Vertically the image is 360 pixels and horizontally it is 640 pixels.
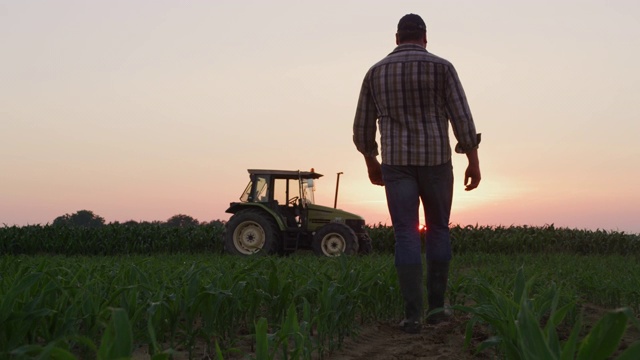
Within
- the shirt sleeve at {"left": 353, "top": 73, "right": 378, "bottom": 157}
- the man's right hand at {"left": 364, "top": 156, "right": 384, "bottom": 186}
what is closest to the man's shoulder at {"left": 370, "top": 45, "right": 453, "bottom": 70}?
the shirt sleeve at {"left": 353, "top": 73, "right": 378, "bottom": 157}

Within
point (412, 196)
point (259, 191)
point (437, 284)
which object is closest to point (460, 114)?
point (412, 196)

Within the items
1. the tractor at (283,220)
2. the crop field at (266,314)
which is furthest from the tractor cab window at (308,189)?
the crop field at (266,314)

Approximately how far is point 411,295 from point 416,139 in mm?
1003

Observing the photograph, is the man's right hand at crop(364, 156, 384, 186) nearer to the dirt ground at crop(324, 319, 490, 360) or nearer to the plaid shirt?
the plaid shirt

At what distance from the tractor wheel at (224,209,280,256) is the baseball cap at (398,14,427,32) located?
7970 millimetres

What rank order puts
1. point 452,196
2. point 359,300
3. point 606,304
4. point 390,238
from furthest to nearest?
point 390,238
point 606,304
point 452,196
point 359,300

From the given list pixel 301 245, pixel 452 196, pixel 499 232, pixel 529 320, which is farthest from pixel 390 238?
pixel 529 320

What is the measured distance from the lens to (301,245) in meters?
12.5

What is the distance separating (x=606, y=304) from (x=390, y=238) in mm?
Answer: 11758

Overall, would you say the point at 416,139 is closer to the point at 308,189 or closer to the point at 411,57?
the point at 411,57

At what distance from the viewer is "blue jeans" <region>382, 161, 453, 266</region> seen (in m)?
4.17

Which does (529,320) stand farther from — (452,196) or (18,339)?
(452,196)

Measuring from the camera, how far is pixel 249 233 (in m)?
12.4

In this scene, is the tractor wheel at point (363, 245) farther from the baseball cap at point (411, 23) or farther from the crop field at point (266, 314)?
the baseball cap at point (411, 23)
